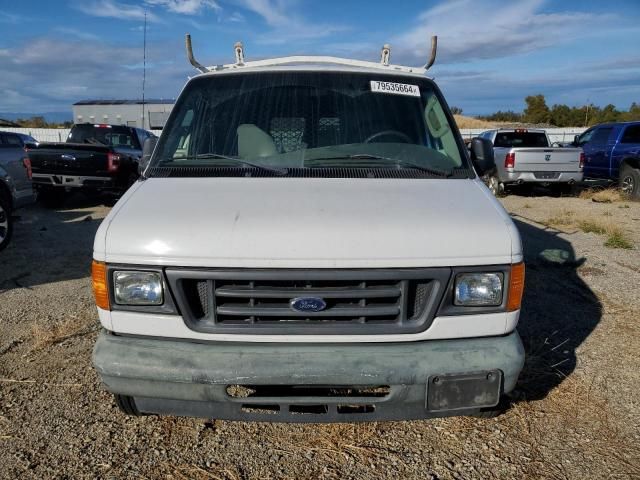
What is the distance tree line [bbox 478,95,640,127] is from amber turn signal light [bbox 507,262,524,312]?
4257 centimetres

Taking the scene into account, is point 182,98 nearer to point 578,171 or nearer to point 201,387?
point 201,387

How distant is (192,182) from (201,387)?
119 centimetres

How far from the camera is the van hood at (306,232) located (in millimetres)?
2459

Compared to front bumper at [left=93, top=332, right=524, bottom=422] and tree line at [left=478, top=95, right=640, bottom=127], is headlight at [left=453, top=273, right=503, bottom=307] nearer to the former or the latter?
front bumper at [left=93, top=332, right=524, bottom=422]

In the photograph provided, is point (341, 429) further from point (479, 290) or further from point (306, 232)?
point (306, 232)

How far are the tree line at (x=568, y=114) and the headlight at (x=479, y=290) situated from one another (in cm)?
4266

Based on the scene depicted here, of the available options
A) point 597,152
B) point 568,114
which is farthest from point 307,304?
point 568,114

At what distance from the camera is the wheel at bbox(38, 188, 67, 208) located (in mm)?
11785

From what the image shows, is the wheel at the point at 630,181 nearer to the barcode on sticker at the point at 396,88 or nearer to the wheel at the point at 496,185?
the wheel at the point at 496,185

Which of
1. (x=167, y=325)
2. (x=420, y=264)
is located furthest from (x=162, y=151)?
(x=420, y=264)

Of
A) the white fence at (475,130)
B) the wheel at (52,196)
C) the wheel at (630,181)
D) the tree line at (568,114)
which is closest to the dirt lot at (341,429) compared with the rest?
the wheel at (52,196)

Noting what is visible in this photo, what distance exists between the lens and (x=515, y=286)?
8.59ft

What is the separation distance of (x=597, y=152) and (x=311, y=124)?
12.9m

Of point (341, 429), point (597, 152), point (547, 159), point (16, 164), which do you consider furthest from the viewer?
point (597, 152)
